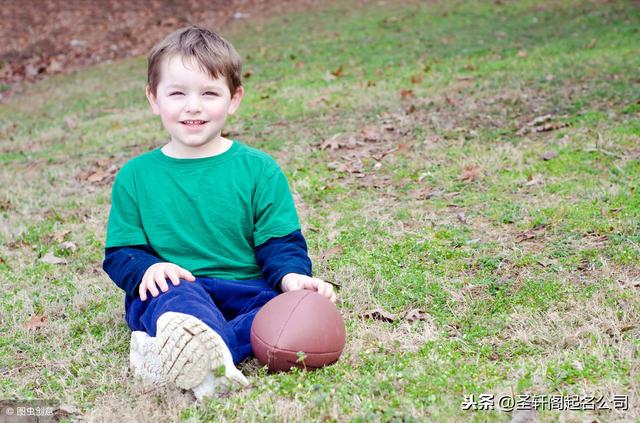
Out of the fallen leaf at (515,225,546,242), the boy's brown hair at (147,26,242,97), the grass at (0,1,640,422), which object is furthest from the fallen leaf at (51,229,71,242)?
the fallen leaf at (515,225,546,242)

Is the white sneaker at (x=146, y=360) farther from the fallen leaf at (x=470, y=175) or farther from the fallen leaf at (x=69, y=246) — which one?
the fallen leaf at (x=470, y=175)

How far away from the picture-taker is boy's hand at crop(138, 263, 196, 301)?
137 inches

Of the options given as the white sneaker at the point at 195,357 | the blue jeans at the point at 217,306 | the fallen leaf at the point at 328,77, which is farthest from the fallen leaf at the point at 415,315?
the fallen leaf at the point at 328,77

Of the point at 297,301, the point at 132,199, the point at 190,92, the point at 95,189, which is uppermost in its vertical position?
the point at 190,92

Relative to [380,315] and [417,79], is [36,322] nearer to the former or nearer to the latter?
[380,315]

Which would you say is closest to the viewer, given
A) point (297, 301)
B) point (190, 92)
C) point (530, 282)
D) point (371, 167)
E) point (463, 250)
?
point (297, 301)

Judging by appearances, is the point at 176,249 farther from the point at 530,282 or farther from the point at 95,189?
the point at 95,189

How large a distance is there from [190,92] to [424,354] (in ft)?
5.77

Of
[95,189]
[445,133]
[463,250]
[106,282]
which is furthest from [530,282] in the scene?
[95,189]

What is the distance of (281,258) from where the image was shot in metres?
3.74

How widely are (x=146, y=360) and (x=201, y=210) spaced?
87 centimetres

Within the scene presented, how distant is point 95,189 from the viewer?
7035 mm

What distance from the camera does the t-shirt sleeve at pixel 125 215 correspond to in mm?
3781

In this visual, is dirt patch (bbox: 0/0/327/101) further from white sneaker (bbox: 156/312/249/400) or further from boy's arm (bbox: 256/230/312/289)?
white sneaker (bbox: 156/312/249/400)
